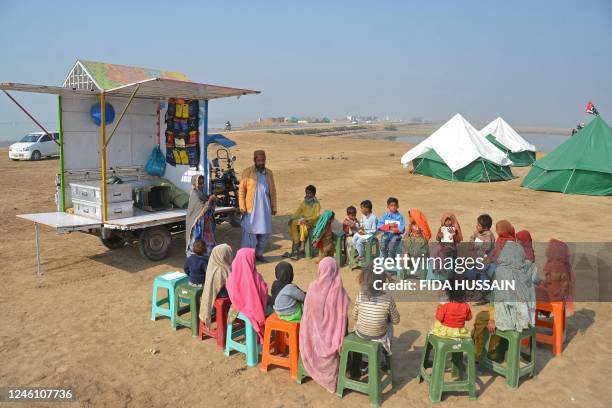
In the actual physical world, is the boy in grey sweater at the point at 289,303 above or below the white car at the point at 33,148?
below

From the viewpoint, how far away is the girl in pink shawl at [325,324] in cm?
415

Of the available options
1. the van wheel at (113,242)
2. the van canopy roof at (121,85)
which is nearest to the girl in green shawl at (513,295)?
the van canopy roof at (121,85)

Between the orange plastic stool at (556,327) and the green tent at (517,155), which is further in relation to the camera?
the green tent at (517,155)

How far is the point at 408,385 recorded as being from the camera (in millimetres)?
4398

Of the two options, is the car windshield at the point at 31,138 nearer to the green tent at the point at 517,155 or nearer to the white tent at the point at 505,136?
the white tent at the point at 505,136

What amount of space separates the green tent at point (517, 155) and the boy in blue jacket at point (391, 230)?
62.2ft

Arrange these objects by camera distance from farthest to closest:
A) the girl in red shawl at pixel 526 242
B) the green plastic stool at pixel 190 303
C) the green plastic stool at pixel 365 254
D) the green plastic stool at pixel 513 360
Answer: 1. the green plastic stool at pixel 365 254
2. the girl in red shawl at pixel 526 242
3. the green plastic stool at pixel 190 303
4. the green plastic stool at pixel 513 360

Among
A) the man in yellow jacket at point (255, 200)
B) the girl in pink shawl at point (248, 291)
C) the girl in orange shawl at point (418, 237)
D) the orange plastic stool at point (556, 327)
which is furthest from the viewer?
the man in yellow jacket at point (255, 200)

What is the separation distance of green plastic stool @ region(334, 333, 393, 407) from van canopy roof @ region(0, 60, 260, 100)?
4766 millimetres

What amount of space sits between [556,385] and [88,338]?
4834 millimetres

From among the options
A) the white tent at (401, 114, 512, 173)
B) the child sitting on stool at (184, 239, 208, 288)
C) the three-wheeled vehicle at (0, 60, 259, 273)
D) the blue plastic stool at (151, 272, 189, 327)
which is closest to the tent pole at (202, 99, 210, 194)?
the three-wheeled vehicle at (0, 60, 259, 273)

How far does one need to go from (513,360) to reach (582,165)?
561 inches

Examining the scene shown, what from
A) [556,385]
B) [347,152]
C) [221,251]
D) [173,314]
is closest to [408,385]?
[556,385]

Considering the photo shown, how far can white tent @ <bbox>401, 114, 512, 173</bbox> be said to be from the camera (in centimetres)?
1891
